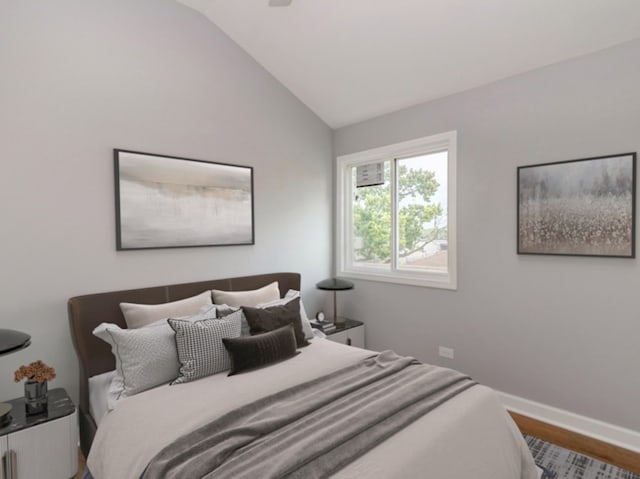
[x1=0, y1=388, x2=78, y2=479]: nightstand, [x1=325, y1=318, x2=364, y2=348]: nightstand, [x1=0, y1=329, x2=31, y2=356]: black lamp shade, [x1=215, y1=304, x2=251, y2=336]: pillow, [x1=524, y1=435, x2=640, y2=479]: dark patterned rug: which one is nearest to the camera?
[x1=0, y1=329, x2=31, y2=356]: black lamp shade

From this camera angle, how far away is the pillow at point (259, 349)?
7.11 ft

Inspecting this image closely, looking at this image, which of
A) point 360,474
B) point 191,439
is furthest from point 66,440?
point 360,474

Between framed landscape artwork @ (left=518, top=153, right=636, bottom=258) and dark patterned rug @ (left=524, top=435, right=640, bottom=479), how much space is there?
1.30 m

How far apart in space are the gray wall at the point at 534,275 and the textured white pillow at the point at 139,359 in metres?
2.24

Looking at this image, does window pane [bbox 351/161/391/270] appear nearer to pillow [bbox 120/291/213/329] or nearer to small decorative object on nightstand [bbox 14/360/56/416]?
pillow [bbox 120/291/213/329]

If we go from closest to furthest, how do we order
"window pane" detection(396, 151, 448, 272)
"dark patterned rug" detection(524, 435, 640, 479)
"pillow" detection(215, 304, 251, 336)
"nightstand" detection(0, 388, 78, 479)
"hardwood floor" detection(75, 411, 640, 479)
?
1. "nightstand" detection(0, 388, 78, 479)
2. "dark patterned rug" detection(524, 435, 640, 479)
3. "hardwood floor" detection(75, 411, 640, 479)
4. "pillow" detection(215, 304, 251, 336)
5. "window pane" detection(396, 151, 448, 272)

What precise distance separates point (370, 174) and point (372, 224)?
543 millimetres

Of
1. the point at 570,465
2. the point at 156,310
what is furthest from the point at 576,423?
the point at 156,310

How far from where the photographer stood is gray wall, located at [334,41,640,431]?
2.35m

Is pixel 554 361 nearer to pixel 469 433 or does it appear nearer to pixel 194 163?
pixel 469 433

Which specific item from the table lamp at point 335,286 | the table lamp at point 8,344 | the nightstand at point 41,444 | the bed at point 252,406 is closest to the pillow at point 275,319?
the bed at point 252,406

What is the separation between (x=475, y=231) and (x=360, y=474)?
2266mm

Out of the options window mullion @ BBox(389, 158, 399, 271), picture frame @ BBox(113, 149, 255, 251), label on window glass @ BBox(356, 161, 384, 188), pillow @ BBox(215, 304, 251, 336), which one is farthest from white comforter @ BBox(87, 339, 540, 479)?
label on window glass @ BBox(356, 161, 384, 188)

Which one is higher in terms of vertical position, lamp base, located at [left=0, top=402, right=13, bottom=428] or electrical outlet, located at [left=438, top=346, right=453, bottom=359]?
lamp base, located at [left=0, top=402, right=13, bottom=428]
